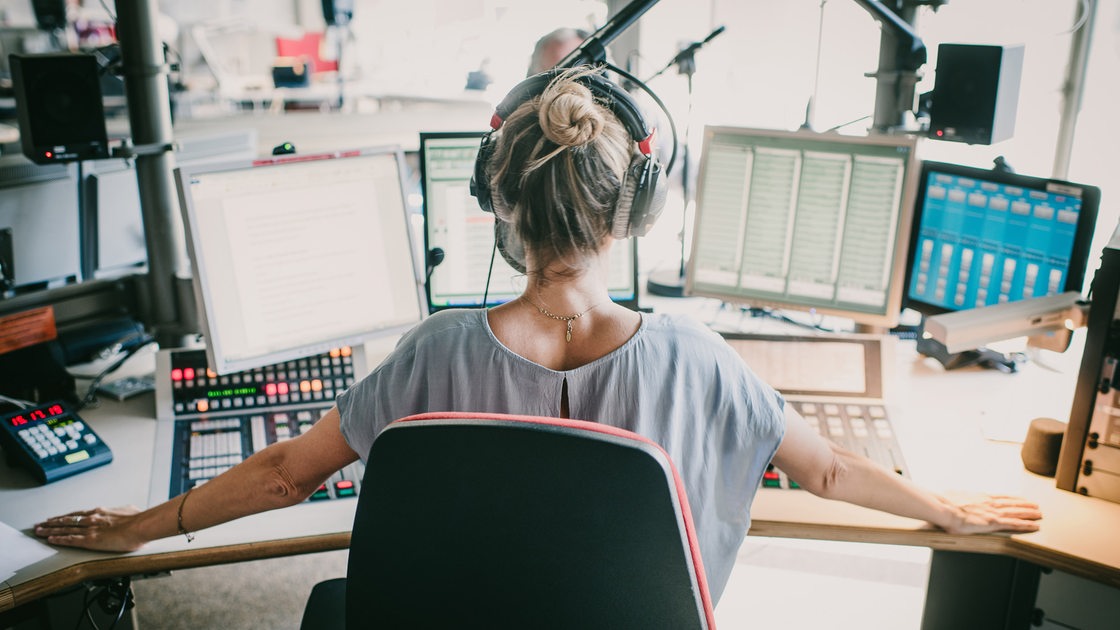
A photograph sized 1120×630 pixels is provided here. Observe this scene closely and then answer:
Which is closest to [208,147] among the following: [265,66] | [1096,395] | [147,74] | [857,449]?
[147,74]

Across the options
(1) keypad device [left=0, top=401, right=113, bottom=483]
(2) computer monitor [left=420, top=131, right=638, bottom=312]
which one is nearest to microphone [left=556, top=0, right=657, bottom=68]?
(2) computer monitor [left=420, top=131, right=638, bottom=312]

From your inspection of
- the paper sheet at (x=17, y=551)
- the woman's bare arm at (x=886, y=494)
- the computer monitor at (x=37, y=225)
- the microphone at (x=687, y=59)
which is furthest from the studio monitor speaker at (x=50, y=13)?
the woman's bare arm at (x=886, y=494)

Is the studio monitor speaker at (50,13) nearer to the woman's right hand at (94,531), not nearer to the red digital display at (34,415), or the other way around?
the red digital display at (34,415)

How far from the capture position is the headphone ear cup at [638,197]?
1067 millimetres

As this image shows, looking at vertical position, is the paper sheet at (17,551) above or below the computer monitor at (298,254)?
below

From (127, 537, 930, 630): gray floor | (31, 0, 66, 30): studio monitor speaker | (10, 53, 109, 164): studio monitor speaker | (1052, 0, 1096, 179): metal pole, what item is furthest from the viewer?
(31, 0, 66, 30): studio monitor speaker

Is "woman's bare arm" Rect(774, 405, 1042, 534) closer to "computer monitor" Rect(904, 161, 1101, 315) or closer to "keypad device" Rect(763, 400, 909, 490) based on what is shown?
"keypad device" Rect(763, 400, 909, 490)

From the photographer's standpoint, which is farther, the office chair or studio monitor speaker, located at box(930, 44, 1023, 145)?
studio monitor speaker, located at box(930, 44, 1023, 145)

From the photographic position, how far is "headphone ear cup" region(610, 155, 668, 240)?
1.07 meters

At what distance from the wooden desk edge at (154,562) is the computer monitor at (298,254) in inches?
15.3

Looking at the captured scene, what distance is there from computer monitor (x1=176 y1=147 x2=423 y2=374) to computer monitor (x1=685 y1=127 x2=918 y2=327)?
2.02ft

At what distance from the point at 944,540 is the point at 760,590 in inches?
43.0

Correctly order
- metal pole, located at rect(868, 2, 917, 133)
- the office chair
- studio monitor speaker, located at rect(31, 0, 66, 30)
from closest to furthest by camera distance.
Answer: the office chair < metal pole, located at rect(868, 2, 917, 133) < studio monitor speaker, located at rect(31, 0, 66, 30)

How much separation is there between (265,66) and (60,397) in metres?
7.15
